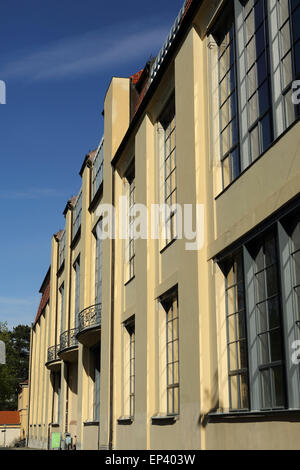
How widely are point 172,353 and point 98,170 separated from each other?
13368 mm

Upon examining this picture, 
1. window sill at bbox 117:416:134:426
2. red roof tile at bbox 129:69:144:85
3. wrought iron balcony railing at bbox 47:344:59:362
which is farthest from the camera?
wrought iron balcony railing at bbox 47:344:59:362

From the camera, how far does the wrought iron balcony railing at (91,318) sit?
926 inches

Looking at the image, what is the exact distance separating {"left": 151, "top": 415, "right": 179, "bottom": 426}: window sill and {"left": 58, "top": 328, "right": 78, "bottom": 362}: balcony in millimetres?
13282

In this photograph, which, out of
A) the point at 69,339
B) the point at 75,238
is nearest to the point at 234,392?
the point at 69,339

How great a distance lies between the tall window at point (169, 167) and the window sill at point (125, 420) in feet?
18.6

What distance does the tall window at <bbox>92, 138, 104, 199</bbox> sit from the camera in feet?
85.0

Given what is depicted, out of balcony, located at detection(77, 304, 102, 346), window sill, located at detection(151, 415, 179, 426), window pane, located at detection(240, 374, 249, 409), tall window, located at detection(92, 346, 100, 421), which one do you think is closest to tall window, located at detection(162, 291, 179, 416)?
window sill, located at detection(151, 415, 179, 426)

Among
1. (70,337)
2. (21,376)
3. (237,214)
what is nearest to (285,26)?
(237,214)

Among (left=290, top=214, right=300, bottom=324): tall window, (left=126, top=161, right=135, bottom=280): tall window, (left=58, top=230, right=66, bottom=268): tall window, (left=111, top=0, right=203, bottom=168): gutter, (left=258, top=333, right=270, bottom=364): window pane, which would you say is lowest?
(left=258, top=333, right=270, bottom=364): window pane

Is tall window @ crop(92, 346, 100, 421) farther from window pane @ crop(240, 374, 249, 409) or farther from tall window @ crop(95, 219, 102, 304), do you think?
window pane @ crop(240, 374, 249, 409)

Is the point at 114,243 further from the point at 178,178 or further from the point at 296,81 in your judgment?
the point at 296,81

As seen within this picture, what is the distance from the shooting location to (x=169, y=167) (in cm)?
1612

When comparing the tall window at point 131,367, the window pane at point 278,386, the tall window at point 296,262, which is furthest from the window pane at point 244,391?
the tall window at point 131,367

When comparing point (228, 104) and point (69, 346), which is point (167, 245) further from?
point (69, 346)
